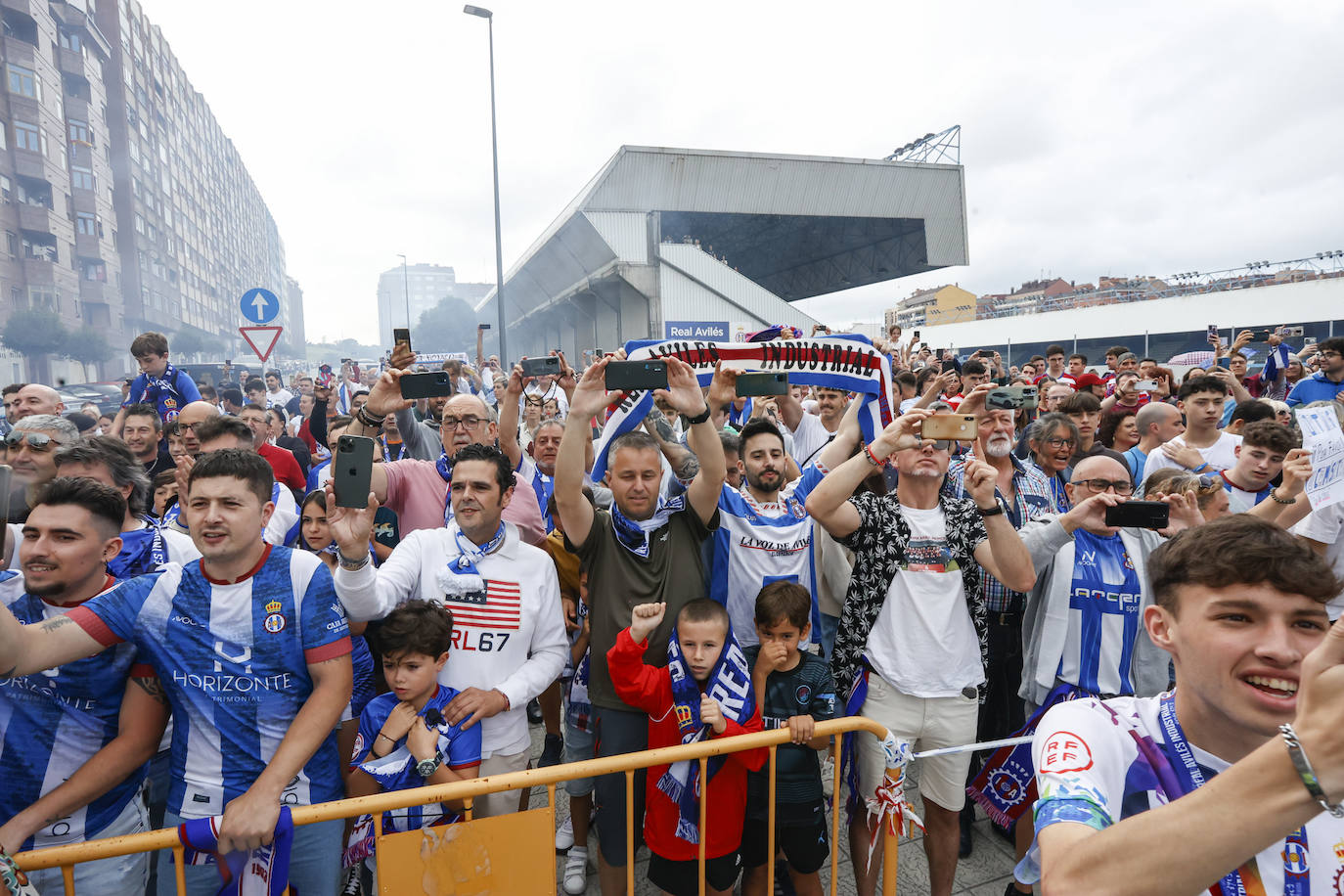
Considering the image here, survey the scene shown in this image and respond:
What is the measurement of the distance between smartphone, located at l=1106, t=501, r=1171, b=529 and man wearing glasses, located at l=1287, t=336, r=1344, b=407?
6523 mm

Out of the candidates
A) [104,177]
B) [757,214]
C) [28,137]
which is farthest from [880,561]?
[104,177]

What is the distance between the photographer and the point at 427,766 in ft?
8.03

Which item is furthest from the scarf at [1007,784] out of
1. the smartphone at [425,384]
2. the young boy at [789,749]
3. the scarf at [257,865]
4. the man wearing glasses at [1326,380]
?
the man wearing glasses at [1326,380]

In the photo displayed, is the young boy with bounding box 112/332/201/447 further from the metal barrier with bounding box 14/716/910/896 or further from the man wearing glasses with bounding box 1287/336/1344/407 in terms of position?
the man wearing glasses with bounding box 1287/336/1344/407

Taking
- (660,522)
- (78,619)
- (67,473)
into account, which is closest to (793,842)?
(660,522)

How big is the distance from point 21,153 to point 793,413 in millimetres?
45522

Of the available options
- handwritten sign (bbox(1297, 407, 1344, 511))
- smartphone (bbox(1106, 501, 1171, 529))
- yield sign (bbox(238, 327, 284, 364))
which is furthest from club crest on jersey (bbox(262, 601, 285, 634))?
yield sign (bbox(238, 327, 284, 364))

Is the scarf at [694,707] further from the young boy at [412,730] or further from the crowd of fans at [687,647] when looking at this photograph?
the young boy at [412,730]

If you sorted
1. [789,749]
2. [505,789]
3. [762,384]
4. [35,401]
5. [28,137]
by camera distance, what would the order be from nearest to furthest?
1. [505,789]
2. [789,749]
3. [762,384]
4. [35,401]
5. [28,137]

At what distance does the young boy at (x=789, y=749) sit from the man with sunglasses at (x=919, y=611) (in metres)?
0.24

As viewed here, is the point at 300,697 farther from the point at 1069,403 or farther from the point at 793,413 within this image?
the point at 1069,403

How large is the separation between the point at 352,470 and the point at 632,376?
4.14 feet

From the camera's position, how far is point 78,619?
2078 mm

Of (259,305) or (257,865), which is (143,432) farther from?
(257,865)
